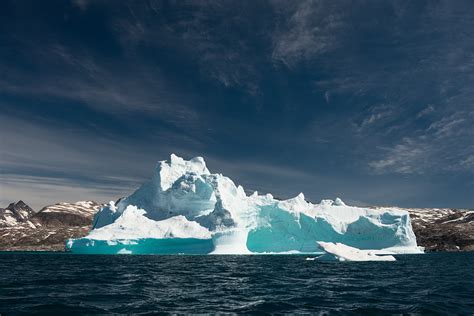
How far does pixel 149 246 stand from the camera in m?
75.1

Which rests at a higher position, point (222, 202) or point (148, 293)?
point (222, 202)

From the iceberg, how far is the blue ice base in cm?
18

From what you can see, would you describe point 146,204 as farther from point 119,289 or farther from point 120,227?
point 119,289

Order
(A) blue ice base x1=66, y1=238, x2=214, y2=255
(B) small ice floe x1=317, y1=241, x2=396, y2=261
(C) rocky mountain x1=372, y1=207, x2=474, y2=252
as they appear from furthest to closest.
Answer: (C) rocky mountain x1=372, y1=207, x2=474, y2=252 → (A) blue ice base x1=66, y1=238, x2=214, y2=255 → (B) small ice floe x1=317, y1=241, x2=396, y2=261

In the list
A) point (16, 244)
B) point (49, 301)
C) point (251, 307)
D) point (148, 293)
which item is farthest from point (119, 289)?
point (16, 244)

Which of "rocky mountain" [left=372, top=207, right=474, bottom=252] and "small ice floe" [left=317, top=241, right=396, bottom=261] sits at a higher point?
"rocky mountain" [left=372, top=207, right=474, bottom=252]

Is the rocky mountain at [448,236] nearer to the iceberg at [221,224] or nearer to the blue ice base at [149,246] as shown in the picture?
the iceberg at [221,224]

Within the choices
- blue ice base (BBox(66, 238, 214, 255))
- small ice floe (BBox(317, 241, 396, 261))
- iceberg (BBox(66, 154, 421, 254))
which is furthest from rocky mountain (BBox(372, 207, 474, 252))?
small ice floe (BBox(317, 241, 396, 261))

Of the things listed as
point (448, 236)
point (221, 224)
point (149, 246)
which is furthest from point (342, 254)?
point (448, 236)

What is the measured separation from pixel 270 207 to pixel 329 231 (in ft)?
42.4

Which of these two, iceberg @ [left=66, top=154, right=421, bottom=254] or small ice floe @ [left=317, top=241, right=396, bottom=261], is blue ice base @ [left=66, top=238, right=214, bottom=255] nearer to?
iceberg @ [left=66, top=154, right=421, bottom=254]

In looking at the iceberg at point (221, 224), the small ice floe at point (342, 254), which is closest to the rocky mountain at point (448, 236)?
the iceberg at point (221, 224)

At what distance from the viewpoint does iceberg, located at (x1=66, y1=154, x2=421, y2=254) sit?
73000 mm

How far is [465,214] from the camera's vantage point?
179 metres
